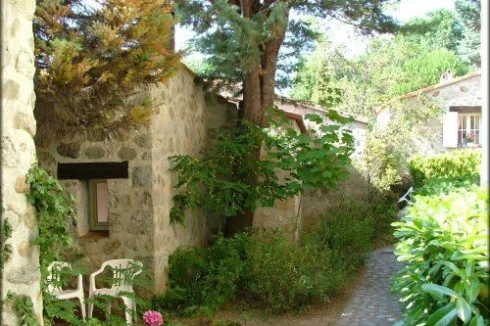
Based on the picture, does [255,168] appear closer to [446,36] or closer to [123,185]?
[123,185]

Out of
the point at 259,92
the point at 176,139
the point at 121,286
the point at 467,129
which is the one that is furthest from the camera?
the point at 467,129

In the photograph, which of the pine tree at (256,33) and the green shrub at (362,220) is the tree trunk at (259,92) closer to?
the pine tree at (256,33)

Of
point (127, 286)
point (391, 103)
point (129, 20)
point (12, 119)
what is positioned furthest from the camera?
point (391, 103)

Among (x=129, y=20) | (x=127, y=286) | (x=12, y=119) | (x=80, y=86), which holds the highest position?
(x=129, y=20)

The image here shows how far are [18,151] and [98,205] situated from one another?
139 inches

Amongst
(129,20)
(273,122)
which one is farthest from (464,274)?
(273,122)

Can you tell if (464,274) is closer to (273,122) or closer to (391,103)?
(273,122)

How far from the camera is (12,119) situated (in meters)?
2.82

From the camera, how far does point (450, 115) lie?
15.2 m

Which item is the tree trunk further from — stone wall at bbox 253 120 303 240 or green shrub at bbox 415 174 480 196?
green shrub at bbox 415 174 480 196

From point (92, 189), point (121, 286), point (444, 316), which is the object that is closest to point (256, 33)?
point (92, 189)

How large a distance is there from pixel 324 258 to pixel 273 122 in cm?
199

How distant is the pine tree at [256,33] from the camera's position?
6.37 meters

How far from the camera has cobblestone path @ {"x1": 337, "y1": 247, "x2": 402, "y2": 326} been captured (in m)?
5.56
